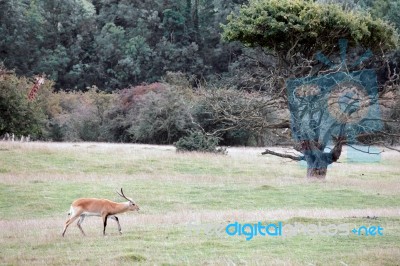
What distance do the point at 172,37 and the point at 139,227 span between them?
68322 millimetres

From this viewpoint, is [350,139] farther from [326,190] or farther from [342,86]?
[326,190]

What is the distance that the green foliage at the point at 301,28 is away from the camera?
29.6 meters

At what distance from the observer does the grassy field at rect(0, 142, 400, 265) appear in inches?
495

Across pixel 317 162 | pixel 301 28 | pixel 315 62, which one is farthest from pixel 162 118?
pixel 301 28

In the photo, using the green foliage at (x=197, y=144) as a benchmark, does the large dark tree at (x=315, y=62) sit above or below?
above

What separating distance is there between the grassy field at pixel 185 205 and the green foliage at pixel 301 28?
6.17 m

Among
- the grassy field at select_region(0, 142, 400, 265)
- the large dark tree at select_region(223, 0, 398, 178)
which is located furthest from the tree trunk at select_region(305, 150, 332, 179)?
the grassy field at select_region(0, 142, 400, 265)

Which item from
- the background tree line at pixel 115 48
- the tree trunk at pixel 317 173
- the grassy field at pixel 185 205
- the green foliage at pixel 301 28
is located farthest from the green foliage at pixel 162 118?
the tree trunk at pixel 317 173

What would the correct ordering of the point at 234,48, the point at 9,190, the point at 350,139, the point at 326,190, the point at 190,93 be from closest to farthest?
the point at 9,190 → the point at 326,190 → the point at 350,139 → the point at 190,93 → the point at 234,48

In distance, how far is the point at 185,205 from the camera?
72.2 ft

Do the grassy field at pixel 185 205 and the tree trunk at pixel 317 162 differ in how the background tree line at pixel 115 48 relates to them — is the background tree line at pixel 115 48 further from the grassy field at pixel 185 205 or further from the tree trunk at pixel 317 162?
the tree trunk at pixel 317 162

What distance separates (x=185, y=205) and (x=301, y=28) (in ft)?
36.6

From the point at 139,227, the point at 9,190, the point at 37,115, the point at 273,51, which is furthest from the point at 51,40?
the point at 139,227

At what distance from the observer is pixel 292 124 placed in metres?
30.1
